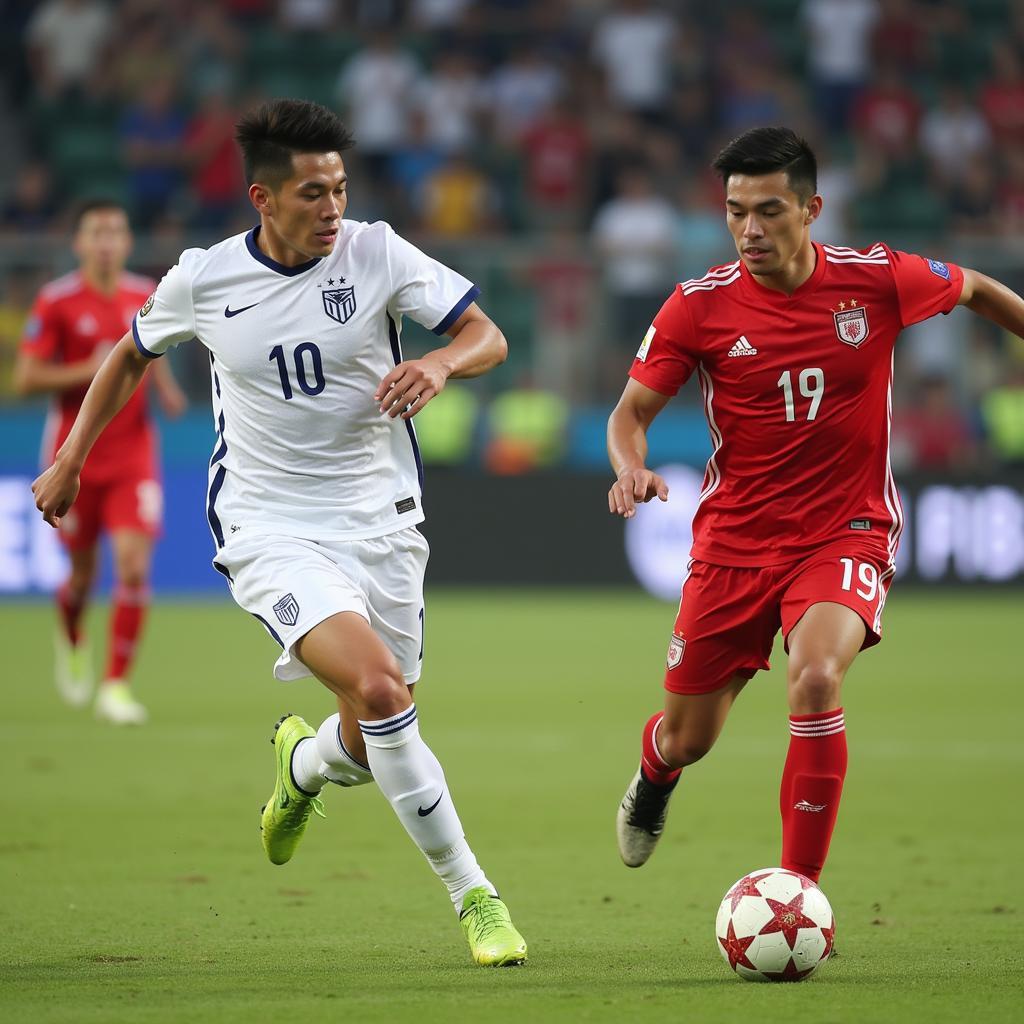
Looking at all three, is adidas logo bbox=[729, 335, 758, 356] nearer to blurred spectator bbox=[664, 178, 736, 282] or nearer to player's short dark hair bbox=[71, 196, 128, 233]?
player's short dark hair bbox=[71, 196, 128, 233]

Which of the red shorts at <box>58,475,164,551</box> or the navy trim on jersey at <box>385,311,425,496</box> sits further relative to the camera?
the red shorts at <box>58,475,164,551</box>

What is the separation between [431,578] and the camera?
17.7 meters

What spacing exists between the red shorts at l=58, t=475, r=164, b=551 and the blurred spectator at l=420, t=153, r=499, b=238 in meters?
9.69

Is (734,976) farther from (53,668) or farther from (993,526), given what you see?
(993,526)

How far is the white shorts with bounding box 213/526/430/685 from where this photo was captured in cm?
527

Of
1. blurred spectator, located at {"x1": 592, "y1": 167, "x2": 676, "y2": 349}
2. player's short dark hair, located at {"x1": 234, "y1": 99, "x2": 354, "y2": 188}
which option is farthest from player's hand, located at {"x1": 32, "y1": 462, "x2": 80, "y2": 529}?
blurred spectator, located at {"x1": 592, "y1": 167, "x2": 676, "y2": 349}

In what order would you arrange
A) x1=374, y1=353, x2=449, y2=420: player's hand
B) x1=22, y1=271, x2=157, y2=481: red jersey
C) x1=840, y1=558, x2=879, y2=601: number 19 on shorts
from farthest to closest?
x1=22, y1=271, x2=157, y2=481: red jersey → x1=840, y1=558, x2=879, y2=601: number 19 on shorts → x1=374, y1=353, x2=449, y2=420: player's hand

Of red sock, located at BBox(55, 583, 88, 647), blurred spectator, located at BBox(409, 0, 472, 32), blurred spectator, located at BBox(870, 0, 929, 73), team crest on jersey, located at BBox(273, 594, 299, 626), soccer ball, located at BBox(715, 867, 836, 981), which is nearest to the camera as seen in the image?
soccer ball, located at BBox(715, 867, 836, 981)

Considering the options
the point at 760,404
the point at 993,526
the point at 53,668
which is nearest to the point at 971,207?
the point at 993,526

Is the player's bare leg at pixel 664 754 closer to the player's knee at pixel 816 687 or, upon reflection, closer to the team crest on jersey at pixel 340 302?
the player's knee at pixel 816 687

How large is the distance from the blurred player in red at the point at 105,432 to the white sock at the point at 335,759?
14.6 ft

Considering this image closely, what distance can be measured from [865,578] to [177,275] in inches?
87.2

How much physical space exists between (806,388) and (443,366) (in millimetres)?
1146

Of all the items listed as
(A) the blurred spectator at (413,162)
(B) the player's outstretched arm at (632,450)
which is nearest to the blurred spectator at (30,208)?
(A) the blurred spectator at (413,162)
